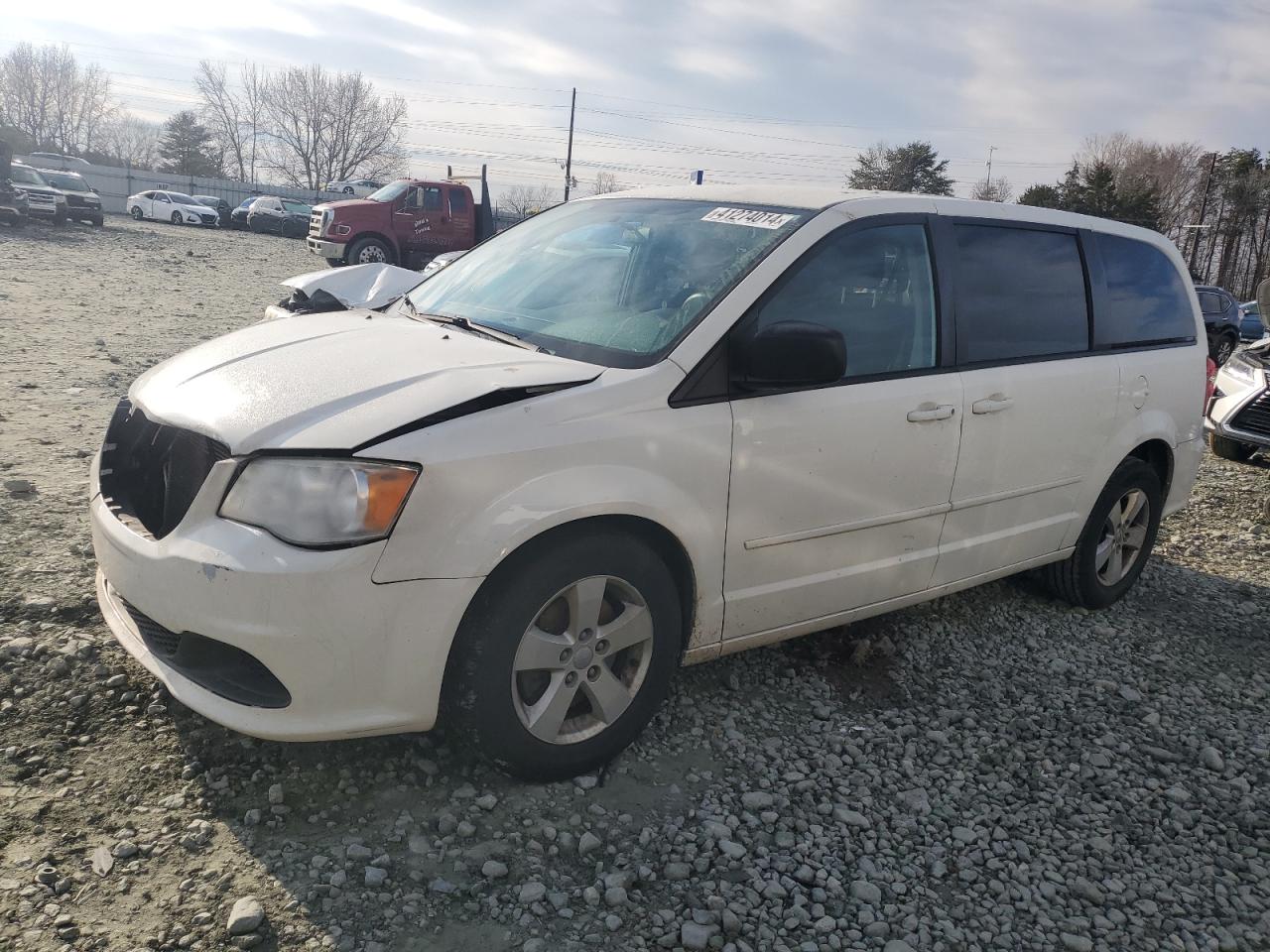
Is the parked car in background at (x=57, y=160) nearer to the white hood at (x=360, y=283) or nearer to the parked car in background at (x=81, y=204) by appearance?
the parked car in background at (x=81, y=204)

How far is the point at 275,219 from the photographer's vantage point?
1404 inches

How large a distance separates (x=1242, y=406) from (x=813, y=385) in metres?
7.49

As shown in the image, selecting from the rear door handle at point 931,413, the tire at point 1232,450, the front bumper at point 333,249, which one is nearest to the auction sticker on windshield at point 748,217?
the rear door handle at point 931,413

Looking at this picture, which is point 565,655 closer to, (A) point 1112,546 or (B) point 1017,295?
(B) point 1017,295

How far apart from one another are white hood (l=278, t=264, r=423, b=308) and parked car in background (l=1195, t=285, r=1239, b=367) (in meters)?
14.0

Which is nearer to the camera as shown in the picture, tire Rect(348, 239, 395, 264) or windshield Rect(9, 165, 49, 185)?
tire Rect(348, 239, 395, 264)

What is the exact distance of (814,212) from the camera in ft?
11.0

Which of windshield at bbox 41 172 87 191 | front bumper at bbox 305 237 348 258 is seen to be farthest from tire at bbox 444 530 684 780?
windshield at bbox 41 172 87 191

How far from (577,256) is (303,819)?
83.6 inches

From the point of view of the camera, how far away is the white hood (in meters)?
7.97

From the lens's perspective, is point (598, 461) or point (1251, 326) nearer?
point (598, 461)

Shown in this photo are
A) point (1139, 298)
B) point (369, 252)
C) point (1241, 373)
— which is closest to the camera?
point (1139, 298)

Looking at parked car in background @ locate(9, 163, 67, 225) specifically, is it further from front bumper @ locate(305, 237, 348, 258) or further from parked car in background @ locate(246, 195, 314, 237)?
parked car in background @ locate(246, 195, 314, 237)

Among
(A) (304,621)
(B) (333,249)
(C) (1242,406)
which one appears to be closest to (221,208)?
(B) (333,249)
